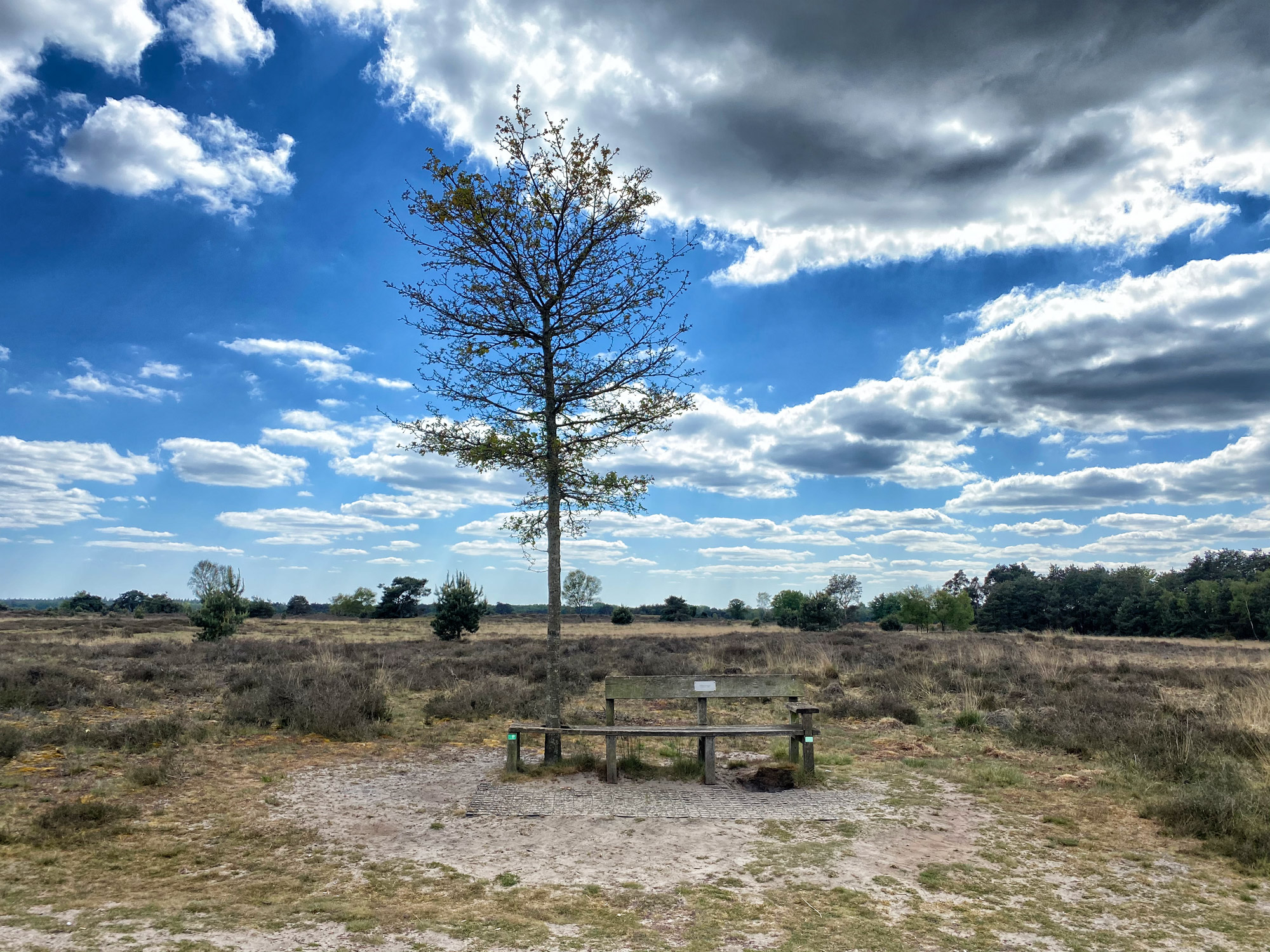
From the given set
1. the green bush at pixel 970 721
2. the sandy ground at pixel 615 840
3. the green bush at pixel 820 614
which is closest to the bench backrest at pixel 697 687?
the sandy ground at pixel 615 840

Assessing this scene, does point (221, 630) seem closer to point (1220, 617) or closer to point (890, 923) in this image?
point (890, 923)

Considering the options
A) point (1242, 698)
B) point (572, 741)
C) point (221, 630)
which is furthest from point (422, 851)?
point (221, 630)

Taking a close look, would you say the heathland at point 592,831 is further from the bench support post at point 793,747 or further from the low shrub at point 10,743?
the bench support post at point 793,747

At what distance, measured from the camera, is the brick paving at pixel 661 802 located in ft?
23.1

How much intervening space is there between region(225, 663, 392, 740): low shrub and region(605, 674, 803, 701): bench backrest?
4630 millimetres

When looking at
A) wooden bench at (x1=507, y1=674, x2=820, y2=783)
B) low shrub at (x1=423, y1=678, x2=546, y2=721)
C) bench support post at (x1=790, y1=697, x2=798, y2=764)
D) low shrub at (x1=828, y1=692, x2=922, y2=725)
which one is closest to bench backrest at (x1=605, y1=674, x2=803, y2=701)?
wooden bench at (x1=507, y1=674, x2=820, y2=783)

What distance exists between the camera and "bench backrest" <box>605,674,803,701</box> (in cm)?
879

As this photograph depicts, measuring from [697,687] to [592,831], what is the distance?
2645 millimetres

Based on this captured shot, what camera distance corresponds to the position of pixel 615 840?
621cm

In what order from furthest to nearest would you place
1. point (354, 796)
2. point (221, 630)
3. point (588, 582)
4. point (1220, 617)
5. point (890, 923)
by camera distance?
1. point (588, 582)
2. point (1220, 617)
3. point (221, 630)
4. point (354, 796)
5. point (890, 923)

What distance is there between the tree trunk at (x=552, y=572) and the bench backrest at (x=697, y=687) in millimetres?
676

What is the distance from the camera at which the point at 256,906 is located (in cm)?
475

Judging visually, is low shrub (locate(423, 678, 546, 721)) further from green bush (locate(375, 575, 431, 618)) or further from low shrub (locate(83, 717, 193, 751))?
green bush (locate(375, 575, 431, 618))

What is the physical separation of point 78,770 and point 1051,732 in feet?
40.6
